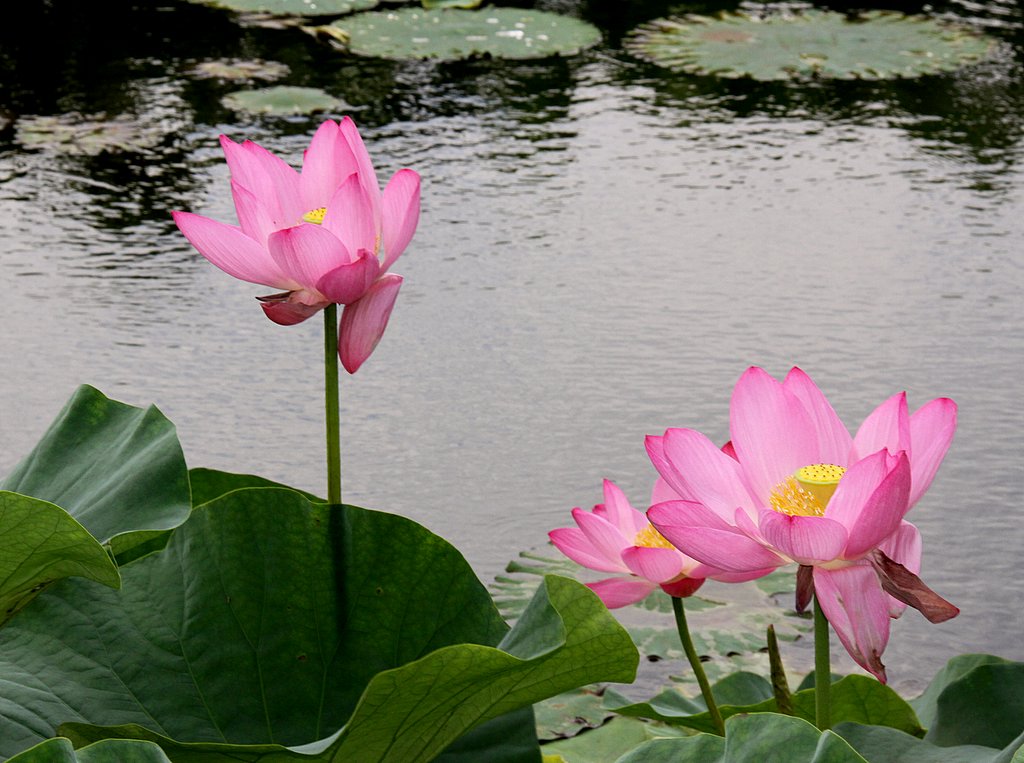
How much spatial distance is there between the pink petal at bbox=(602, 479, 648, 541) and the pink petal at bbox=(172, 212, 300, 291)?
18cm

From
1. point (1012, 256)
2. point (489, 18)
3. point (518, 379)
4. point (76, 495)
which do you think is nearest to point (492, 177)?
point (518, 379)

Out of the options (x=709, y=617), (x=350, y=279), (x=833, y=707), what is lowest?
(x=709, y=617)

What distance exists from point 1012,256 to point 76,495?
129cm

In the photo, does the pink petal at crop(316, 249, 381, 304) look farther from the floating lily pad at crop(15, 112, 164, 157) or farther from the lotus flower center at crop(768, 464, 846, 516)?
the floating lily pad at crop(15, 112, 164, 157)

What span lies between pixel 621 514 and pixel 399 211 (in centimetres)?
19

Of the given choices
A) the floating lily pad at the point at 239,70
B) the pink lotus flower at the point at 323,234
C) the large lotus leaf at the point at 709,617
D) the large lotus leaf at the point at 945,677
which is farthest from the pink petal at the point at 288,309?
the floating lily pad at the point at 239,70

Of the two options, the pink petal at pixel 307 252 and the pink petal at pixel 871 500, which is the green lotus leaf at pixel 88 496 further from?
the pink petal at pixel 871 500

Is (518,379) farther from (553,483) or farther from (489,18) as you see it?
(489,18)

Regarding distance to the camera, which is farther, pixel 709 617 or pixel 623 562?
pixel 709 617

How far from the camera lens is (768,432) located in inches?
15.8

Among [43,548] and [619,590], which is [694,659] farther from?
[43,548]

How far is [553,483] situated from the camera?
1.11 m

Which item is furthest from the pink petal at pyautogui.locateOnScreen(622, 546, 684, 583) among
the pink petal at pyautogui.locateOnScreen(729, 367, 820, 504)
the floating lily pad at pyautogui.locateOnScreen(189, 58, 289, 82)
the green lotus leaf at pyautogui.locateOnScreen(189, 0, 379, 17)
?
the green lotus leaf at pyautogui.locateOnScreen(189, 0, 379, 17)

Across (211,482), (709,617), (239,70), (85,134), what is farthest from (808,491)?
(239,70)
